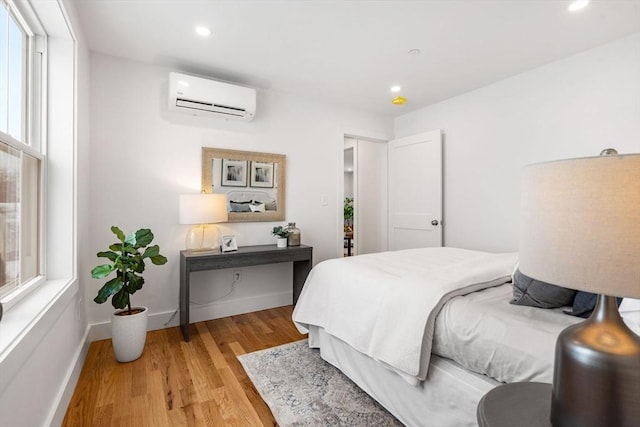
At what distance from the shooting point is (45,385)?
1.39m

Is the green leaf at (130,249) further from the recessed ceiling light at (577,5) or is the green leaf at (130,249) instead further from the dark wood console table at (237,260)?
the recessed ceiling light at (577,5)

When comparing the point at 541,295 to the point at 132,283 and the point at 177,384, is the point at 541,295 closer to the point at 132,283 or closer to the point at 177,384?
the point at 177,384

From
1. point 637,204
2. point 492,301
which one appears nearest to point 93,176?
point 492,301

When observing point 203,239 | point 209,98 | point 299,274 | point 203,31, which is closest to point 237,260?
point 203,239

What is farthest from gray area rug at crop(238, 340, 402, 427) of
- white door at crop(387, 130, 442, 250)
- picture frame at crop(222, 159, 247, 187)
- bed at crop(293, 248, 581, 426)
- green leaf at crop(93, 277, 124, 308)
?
white door at crop(387, 130, 442, 250)

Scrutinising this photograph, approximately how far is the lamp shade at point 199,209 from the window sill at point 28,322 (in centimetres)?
97

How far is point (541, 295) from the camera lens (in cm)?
131

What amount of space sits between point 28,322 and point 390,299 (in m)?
1.54

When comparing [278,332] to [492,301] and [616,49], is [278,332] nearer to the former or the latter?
[492,301]

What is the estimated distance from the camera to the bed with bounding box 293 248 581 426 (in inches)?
46.3

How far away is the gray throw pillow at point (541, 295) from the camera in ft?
4.23

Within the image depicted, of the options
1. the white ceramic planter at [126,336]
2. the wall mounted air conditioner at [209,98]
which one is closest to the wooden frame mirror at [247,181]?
the wall mounted air conditioner at [209,98]

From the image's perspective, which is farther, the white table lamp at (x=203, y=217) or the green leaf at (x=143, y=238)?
the white table lamp at (x=203, y=217)

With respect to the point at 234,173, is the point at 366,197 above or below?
below
